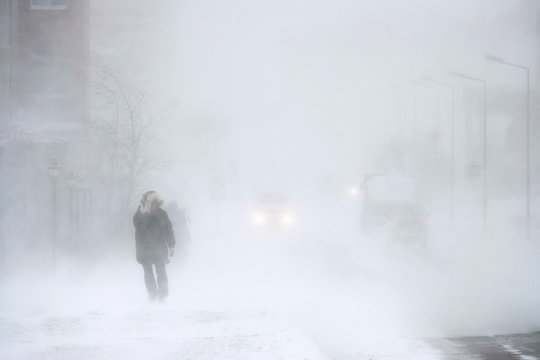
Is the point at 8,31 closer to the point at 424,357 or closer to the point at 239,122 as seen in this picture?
the point at 424,357

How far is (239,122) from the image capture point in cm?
9538

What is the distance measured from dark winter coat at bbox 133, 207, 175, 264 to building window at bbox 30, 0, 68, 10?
28484mm

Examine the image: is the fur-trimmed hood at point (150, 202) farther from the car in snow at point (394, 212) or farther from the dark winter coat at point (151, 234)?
the car in snow at point (394, 212)

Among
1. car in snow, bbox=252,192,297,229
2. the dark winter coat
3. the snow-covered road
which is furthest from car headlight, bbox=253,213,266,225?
the snow-covered road

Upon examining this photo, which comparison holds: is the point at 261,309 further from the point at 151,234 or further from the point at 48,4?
the point at 48,4

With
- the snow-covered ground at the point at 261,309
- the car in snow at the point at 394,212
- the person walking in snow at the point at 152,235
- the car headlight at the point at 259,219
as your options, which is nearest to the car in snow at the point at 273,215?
the car headlight at the point at 259,219

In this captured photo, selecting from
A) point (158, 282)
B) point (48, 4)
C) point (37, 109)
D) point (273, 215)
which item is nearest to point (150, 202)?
point (158, 282)

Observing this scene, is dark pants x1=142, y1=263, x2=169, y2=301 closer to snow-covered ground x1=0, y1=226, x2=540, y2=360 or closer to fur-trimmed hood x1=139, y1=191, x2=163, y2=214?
snow-covered ground x1=0, y1=226, x2=540, y2=360

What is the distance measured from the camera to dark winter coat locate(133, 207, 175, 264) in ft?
32.6

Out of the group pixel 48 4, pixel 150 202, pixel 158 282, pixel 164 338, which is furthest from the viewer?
pixel 48 4

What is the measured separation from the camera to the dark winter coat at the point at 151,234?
9.95 meters

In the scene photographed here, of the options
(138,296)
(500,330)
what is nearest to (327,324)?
(500,330)

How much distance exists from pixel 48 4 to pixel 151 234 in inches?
1145

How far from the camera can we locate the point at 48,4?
117 feet
